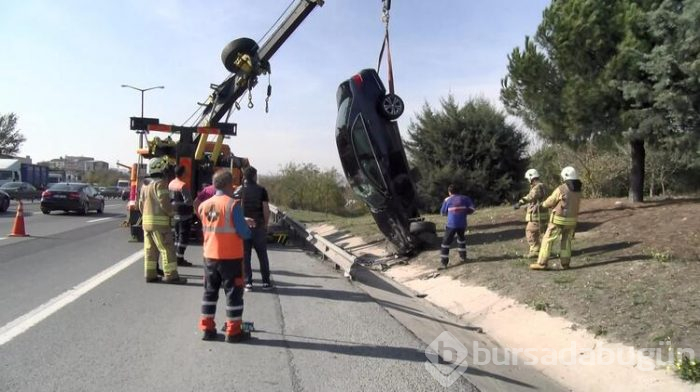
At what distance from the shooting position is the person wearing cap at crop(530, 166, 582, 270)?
8.26 meters

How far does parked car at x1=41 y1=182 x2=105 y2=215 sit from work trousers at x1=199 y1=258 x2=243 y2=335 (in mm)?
20986

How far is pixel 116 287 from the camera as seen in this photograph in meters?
8.10

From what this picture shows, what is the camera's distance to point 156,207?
838 centimetres

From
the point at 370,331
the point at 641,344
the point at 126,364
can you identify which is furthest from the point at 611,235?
the point at 126,364

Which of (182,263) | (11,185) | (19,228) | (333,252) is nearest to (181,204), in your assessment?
(182,263)

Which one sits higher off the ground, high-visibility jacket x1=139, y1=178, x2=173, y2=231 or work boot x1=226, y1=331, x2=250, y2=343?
high-visibility jacket x1=139, y1=178, x2=173, y2=231

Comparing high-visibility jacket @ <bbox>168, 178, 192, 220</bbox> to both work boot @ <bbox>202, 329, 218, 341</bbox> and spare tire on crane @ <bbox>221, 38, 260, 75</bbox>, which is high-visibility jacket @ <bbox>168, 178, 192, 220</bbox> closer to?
work boot @ <bbox>202, 329, 218, 341</bbox>

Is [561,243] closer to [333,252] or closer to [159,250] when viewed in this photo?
[333,252]

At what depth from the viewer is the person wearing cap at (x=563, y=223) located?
8258 mm

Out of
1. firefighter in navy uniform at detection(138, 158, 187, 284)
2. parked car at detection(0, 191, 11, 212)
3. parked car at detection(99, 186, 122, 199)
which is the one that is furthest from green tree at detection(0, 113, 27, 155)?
firefighter in navy uniform at detection(138, 158, 187, 284)

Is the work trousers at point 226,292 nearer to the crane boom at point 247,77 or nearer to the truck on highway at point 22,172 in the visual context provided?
the crane boom at point 247,77

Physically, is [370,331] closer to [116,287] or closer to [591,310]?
[591,310]

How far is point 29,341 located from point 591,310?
5832 mm

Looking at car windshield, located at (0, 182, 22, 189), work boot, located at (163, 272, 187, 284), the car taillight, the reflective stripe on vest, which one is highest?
the car taillight
